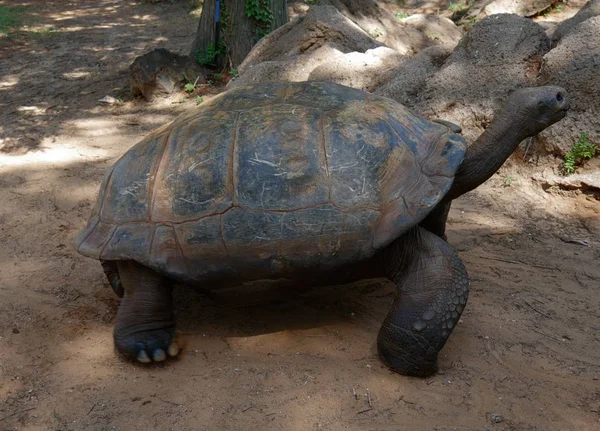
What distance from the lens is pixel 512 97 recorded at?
13.6 ft

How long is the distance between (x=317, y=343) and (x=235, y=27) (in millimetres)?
→ 6851

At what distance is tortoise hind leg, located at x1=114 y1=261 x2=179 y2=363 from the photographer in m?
3.94

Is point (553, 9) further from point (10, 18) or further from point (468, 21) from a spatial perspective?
point (10, 18)

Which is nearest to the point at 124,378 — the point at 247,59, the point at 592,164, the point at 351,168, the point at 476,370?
the point at 351,168

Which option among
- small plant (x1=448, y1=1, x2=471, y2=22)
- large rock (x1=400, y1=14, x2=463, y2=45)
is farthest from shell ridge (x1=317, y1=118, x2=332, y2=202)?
small plant (x1=448, y1=1, x2=471, y2=22)

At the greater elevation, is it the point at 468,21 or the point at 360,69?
the point at 360,69

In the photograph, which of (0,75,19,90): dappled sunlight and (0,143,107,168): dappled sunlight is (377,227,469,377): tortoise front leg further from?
(0,75,19,90): dappled sunlight

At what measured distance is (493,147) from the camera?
4.17 m

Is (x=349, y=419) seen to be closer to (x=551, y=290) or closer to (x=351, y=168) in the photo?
(x=351, y=168)

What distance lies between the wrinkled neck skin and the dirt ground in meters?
0.97

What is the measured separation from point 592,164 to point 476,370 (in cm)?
315

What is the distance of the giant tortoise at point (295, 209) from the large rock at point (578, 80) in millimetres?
2135

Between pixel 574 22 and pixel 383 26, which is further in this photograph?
pixel 383 26

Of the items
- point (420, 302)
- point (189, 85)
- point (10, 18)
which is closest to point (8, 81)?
point (189, 85)
